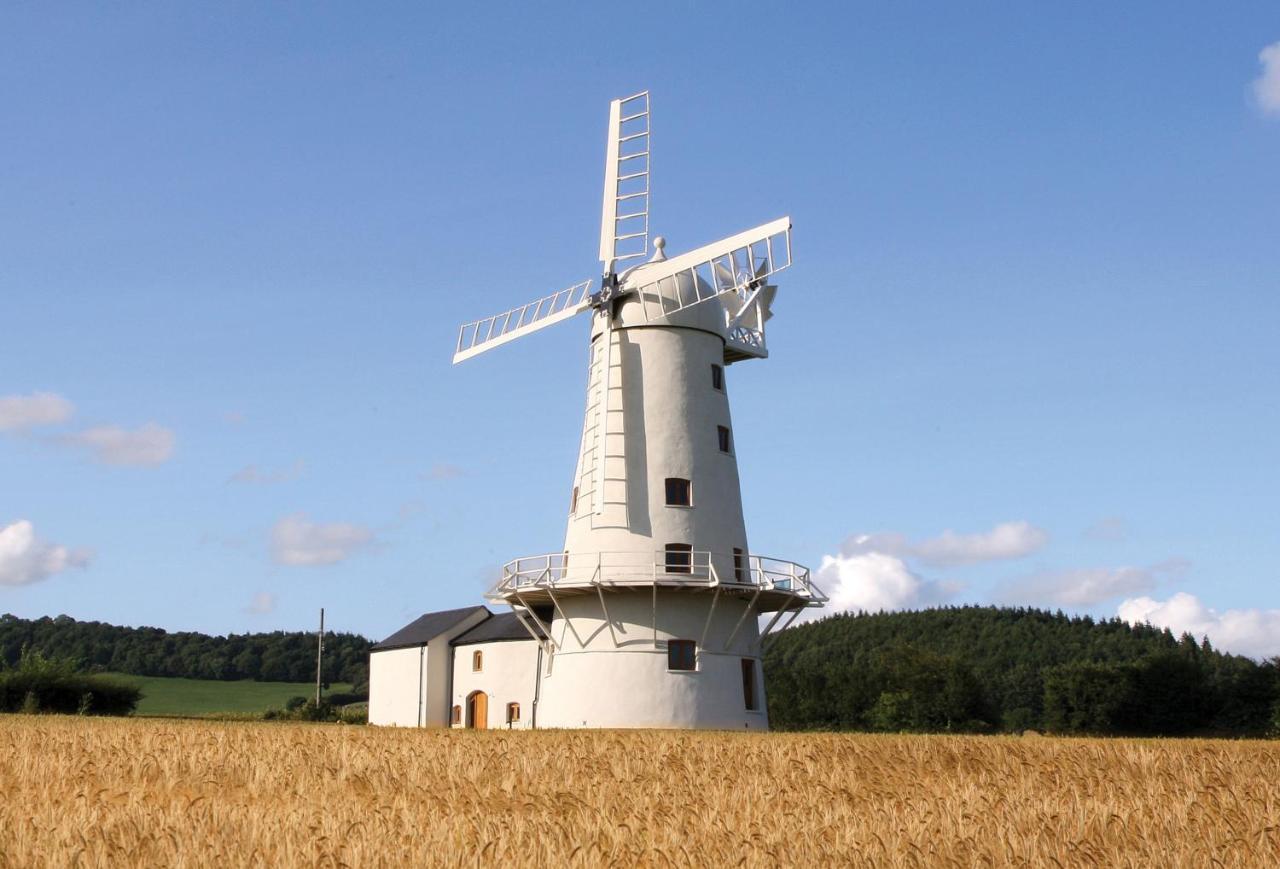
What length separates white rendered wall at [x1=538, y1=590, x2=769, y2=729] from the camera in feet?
124

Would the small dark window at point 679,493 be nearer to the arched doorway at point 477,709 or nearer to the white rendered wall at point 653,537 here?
the white rendered wall at point 653,537

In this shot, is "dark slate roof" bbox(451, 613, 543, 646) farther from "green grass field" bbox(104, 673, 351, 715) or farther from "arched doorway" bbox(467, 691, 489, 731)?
"green grass field" bbox(104, 673, 351, 715)

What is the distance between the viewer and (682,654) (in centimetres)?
3853

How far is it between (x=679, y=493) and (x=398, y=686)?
22897mm

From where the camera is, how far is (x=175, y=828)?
11.2 m

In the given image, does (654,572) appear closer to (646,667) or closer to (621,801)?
(646,667)

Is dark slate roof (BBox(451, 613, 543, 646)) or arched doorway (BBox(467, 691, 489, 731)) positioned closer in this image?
dark slate roof (BBox(451, 613, 543, 646))

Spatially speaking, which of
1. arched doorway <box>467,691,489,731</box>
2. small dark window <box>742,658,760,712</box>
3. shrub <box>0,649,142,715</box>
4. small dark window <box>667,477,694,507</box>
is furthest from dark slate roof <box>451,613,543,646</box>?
shrub <box>0,649,142,715</box>

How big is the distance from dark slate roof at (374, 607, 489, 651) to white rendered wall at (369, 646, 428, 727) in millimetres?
306

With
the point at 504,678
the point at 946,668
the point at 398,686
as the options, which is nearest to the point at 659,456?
the point at 504,678

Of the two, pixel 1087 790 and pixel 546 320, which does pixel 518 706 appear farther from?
pixel 1087 790

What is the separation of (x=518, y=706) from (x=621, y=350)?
52.5 ft

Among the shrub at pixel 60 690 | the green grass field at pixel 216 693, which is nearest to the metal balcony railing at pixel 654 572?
the shrub at pixel 60 690

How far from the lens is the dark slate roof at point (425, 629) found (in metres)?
55.5
